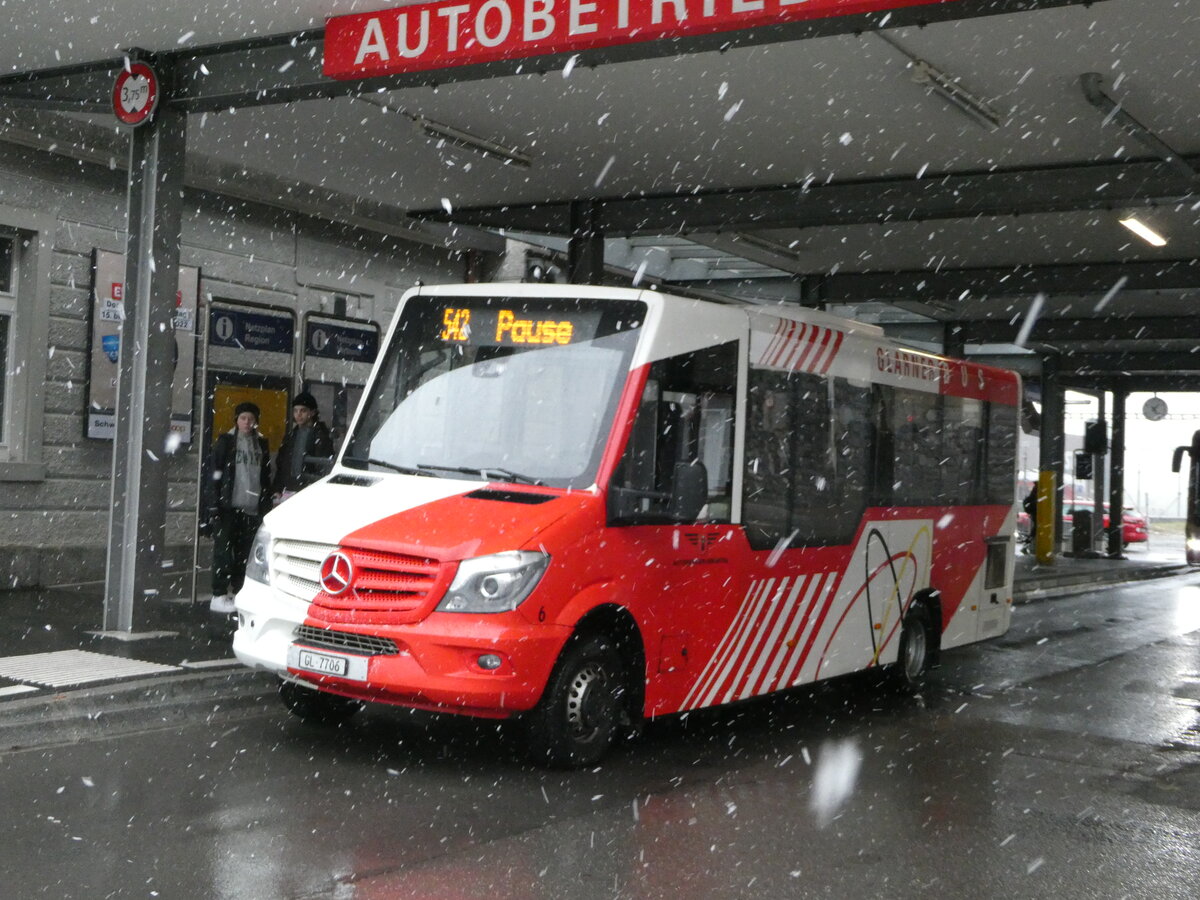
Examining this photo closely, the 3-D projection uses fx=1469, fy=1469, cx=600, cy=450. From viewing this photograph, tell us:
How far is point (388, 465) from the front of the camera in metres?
8.89

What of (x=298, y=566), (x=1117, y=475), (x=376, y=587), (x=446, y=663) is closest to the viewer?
(x=446, y=663)

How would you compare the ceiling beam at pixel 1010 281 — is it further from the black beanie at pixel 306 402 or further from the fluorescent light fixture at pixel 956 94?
the black beanie at pixel 306 402

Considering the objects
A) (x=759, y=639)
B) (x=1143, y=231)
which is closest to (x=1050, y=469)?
(x=1143, y=231)

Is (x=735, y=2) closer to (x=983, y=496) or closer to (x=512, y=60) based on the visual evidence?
(x=512, y=60)

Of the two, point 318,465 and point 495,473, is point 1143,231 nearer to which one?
point 495,473

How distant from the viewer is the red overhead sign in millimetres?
8852

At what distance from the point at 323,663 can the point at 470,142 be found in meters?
A: 7.91

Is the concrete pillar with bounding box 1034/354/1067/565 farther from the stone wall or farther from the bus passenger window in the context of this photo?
the bus passenger window

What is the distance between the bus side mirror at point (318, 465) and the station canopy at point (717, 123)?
287cm

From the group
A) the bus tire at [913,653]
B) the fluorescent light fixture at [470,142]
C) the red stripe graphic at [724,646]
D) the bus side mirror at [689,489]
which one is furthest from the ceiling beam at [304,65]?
the bus tire at [913,653]

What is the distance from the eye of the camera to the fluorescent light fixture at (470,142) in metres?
14.0

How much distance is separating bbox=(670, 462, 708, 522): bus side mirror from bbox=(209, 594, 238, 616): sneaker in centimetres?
617

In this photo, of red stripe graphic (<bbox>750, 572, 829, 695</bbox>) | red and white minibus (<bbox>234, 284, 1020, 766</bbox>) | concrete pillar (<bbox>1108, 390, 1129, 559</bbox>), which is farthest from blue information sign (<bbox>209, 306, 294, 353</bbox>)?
concrete pillar (<bbox>1108, 390, 1129, 559</bbox>)

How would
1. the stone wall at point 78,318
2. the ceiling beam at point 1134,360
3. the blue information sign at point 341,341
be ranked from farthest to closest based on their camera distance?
the ceiling beam at point 1134,360, the blue information sign at point 341,341, the stone wall at point 78,318
